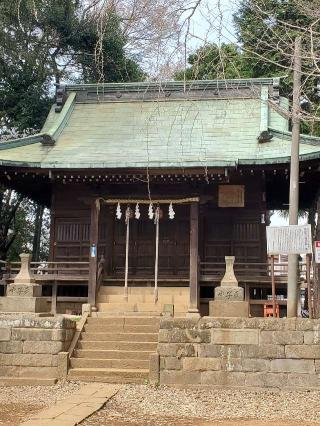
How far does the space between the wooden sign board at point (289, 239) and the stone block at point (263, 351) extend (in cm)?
184

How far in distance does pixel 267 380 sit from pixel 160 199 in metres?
6.29

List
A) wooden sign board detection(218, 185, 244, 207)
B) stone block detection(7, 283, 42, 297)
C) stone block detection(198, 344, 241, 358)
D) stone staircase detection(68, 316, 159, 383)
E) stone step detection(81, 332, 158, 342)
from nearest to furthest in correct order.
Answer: stone block detection(198, 344, 241, 358) < stone staircase detection(68, 316, 159, 383) < stone step detection(81, 332, 158, 342) < stone block detection(7, 283, 42, 297) < wooden sign board detection(218, 185, 244, 207)

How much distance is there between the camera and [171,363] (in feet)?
29.7

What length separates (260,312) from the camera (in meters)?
13.9

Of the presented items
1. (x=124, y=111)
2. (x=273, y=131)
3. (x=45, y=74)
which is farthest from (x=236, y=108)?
(x=45, y=74)

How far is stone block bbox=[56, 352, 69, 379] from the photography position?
9438mm

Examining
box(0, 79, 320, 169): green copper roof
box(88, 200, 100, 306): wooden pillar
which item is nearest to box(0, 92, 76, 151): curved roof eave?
box(0, 79, 320, 169): green copper roof

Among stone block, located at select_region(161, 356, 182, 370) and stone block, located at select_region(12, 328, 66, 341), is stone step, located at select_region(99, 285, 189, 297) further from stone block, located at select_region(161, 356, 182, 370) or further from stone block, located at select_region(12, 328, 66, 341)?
stone block, located at select_region(161, 356, 182, 370)

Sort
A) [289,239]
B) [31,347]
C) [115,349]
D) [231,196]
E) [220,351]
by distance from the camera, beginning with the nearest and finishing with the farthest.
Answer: [220,351] → [31,347] → [289,239] → [115,349] → [231,196]

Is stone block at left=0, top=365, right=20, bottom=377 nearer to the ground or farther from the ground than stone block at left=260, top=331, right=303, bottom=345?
nearer to the ground

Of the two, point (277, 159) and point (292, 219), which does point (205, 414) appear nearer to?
point (292, 219)

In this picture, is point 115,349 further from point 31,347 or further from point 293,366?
point 293,366

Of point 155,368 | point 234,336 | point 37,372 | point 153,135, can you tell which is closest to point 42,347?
point 37,372

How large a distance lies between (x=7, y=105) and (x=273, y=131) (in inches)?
495
